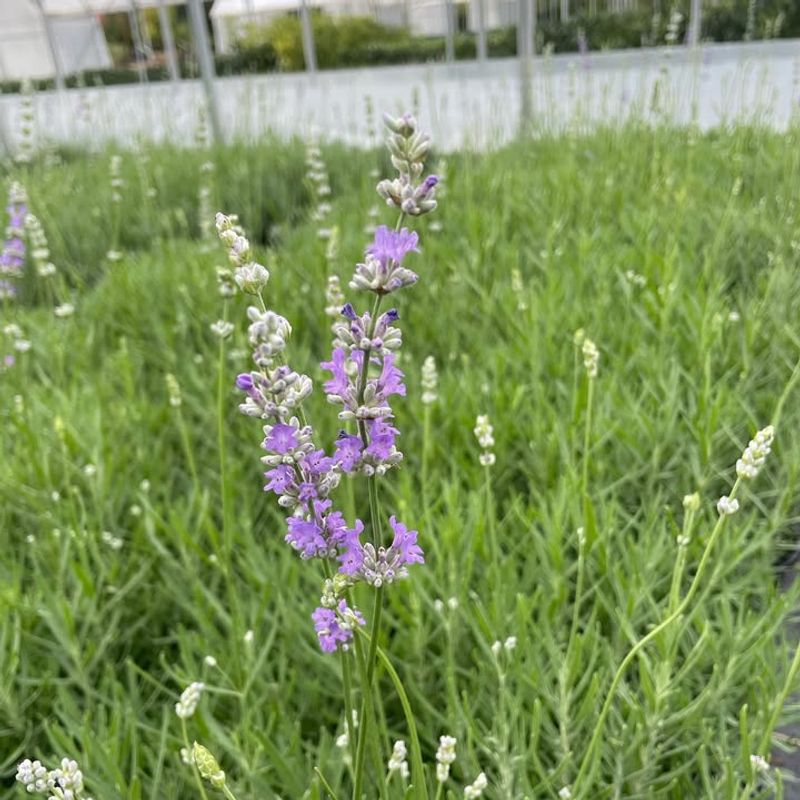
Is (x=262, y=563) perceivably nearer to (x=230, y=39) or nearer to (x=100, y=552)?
(x=100, y=552)

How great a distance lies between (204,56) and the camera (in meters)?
5.33

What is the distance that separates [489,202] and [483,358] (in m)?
1.31

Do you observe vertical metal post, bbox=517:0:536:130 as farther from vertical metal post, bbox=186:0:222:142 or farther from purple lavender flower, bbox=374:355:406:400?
purple lavender flower, bbox=374:355:406:400

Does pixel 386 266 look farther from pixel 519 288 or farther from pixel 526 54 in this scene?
pixel 526 54

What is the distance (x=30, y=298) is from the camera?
3477 mm

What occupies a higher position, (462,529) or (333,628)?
(333,628)

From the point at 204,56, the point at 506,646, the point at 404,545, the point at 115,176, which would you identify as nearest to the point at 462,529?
the point at 506,646

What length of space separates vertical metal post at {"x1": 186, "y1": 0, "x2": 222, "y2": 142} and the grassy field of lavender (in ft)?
8.96

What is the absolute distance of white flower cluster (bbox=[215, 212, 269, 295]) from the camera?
0.63m

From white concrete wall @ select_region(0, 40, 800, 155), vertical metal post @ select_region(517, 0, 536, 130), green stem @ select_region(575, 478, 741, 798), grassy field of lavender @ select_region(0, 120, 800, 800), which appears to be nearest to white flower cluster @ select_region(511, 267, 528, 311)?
grassy field of lavender @ select_region(0, 120, 800, 800)

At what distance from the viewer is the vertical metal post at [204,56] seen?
520 cm

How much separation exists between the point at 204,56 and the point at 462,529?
476cm

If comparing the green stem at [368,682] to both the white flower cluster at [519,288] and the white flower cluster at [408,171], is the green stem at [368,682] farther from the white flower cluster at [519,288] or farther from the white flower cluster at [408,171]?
the white flower cluster at [519,288]

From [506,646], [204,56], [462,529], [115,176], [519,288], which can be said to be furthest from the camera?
[204,56]
